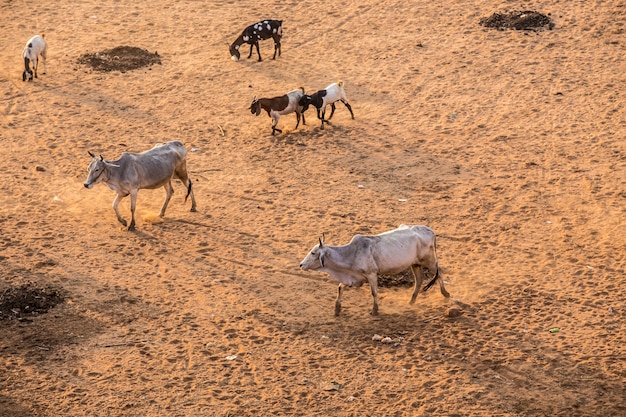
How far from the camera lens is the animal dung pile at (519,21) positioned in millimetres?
24250

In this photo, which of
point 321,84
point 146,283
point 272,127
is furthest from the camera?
point 321,84

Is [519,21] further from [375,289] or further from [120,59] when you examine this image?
[375,289]

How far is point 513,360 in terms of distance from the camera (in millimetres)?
12305

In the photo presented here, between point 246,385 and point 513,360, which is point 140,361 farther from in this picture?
point 513,360

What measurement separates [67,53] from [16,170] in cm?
645

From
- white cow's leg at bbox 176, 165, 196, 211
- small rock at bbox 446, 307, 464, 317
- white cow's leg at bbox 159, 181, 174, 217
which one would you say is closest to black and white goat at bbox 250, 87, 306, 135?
white cow's leg at bbox 176, 165, 196, 211

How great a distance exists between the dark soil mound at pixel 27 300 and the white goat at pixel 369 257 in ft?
12.3

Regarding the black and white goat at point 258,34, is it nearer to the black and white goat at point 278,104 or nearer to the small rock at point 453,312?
the black and white goat at point 278,104

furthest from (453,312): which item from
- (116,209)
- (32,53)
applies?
(32,53)

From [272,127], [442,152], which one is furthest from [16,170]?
[442,152]

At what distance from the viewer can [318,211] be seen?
54.6ft

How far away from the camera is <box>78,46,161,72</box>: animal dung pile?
909 inches

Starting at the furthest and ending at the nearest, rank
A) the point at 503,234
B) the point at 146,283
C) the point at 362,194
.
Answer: the point at 362,194, the point at 503,234, the point at 146,283

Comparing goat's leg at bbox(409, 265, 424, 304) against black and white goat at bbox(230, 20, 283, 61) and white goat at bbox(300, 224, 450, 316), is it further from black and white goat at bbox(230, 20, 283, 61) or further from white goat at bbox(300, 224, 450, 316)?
black and white goat at bbox(230, 20, 283, 61)
